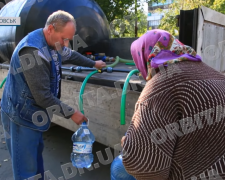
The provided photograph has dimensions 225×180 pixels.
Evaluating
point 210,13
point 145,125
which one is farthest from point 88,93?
point 210,13

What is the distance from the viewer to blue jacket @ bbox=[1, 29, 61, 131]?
5.40 feet

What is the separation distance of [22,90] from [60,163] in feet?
5.26

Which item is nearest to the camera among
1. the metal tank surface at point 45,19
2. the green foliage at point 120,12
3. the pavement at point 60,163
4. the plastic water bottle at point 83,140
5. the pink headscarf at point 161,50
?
the pink headscarf at point 161,50

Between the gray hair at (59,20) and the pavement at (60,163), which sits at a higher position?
the gray hair at (59,20)

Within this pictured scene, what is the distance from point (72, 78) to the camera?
7.88 ft

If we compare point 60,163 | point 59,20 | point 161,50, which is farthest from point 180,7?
point 161,50

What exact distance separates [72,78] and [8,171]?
1494 millimetres

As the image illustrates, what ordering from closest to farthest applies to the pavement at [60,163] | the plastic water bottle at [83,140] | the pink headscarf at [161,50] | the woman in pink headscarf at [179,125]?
the woman in pink headscarf at [179,125], the pink headscarf at [161,50], the plastic water bottle at [83,140], the pavement at [60,163]

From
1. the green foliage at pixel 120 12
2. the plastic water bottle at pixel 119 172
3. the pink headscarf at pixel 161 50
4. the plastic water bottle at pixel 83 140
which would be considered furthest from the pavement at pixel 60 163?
the green foliage at pixel 120 12

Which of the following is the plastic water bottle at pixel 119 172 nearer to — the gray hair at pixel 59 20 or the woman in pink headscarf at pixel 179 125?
the woman in pink headscarf at pixel 179 125

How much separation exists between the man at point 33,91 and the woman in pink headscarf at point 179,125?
0.84m

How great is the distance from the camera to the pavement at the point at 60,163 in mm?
2660

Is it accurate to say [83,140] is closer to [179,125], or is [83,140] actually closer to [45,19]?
[179,125]

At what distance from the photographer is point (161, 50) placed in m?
1.09
